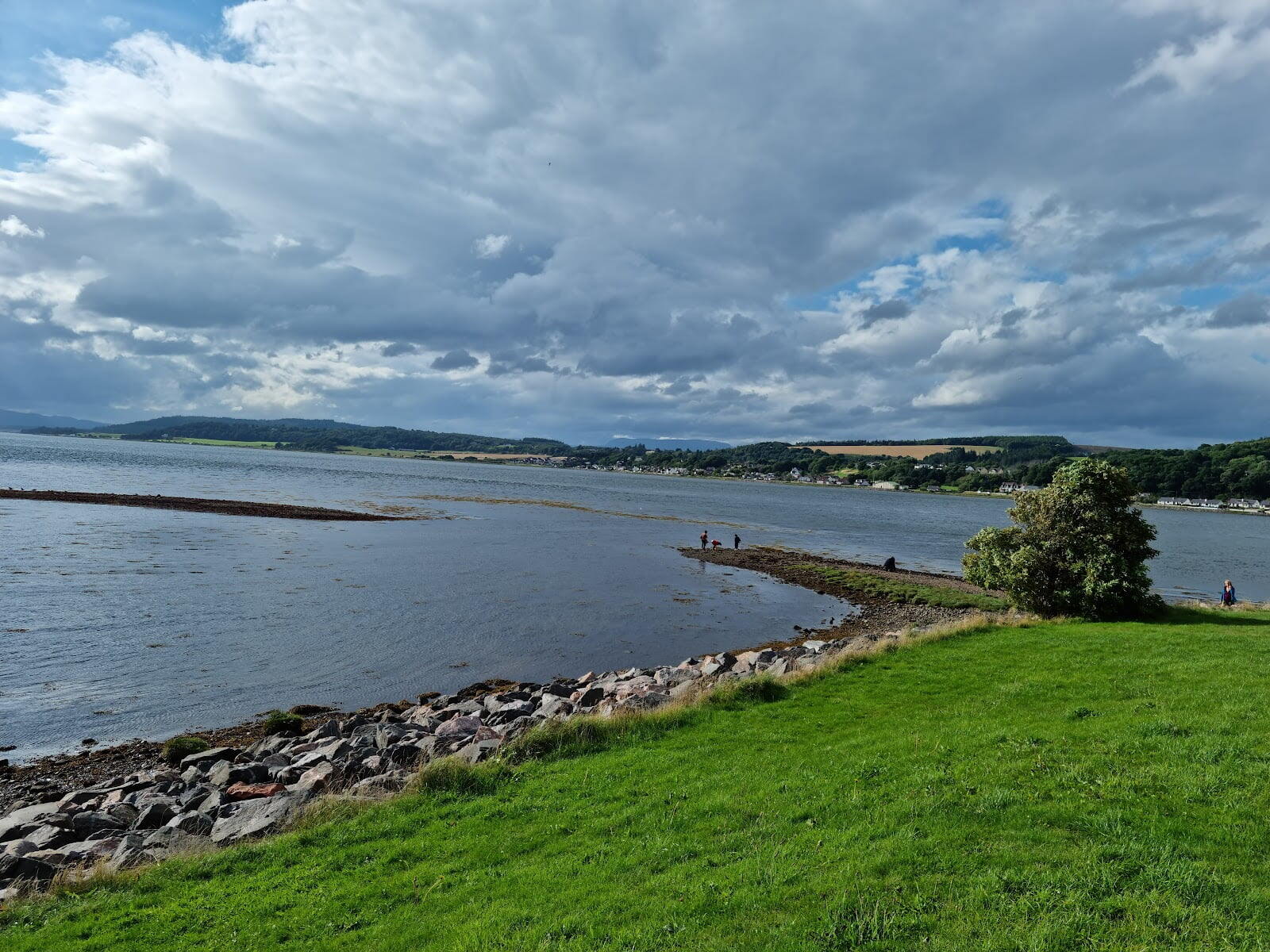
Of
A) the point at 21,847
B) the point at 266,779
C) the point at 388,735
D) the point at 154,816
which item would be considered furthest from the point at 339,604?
the point at 21,847

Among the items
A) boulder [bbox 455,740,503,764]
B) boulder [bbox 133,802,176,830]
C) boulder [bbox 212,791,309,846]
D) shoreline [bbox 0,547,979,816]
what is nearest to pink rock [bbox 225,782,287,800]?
boulder [bbox 133,802,176,830]

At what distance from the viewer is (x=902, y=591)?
4556 centimetres

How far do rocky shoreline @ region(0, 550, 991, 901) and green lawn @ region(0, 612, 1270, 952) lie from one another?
5.33ft

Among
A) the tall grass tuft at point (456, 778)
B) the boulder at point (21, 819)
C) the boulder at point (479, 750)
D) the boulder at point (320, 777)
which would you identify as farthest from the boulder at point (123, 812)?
the boulder at point (479, 750)

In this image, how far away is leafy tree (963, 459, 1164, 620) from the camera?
24.4 m

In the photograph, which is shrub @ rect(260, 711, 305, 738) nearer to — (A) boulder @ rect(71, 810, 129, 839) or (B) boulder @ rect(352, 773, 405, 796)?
(A) boulder @ rect(71, 810, 129, 839)

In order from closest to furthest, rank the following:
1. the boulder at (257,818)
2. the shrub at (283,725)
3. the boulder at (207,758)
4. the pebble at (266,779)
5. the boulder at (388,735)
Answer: the boulder at (257,818), the pebble at (266,779), the boulder at (388,735), the boulder at (207,758), the shrub at (283,725)

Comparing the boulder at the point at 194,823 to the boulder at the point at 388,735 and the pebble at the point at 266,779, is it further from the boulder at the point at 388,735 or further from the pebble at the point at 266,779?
the boulder at the point at 388,735

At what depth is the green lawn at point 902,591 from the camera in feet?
138

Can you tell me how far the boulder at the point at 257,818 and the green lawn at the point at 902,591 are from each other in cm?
3756

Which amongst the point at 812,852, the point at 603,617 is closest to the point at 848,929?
the point at 812,852

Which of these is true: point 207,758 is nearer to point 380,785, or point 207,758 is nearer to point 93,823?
point 93,823

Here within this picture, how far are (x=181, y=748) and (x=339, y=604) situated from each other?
18243 mm

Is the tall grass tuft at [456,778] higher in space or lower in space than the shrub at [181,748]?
higher
